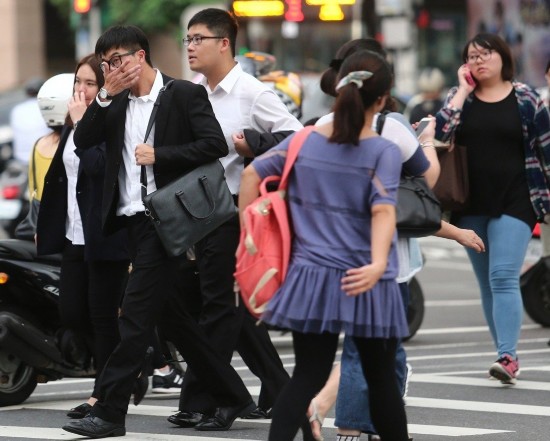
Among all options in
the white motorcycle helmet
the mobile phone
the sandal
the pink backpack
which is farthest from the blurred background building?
the pink backpack

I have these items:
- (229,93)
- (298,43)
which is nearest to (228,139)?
(229,93)

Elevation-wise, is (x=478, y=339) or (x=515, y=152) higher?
(x=515, y=152)

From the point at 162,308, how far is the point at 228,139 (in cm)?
91

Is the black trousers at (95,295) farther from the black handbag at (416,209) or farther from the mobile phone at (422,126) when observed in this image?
the black handbag at (416,209)

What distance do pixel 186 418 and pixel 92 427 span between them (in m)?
0.66

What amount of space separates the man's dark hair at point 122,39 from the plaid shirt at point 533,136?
225 cm

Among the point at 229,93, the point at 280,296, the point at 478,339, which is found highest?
the point at 229,93

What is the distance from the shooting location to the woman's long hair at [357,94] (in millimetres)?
6062

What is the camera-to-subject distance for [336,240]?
607 centimetres

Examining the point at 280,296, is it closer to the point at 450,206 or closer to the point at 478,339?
the point at 450,206

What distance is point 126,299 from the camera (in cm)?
743

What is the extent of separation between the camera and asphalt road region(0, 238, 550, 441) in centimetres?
775

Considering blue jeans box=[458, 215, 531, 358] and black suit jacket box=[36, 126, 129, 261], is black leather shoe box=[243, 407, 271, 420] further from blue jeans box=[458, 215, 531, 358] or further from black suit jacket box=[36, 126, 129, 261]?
blue jeans box=[458, 215, 531, 358]

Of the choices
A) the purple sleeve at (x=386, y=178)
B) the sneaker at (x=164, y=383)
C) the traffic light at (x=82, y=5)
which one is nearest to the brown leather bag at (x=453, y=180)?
the sneaker at (x=164, y=383)
